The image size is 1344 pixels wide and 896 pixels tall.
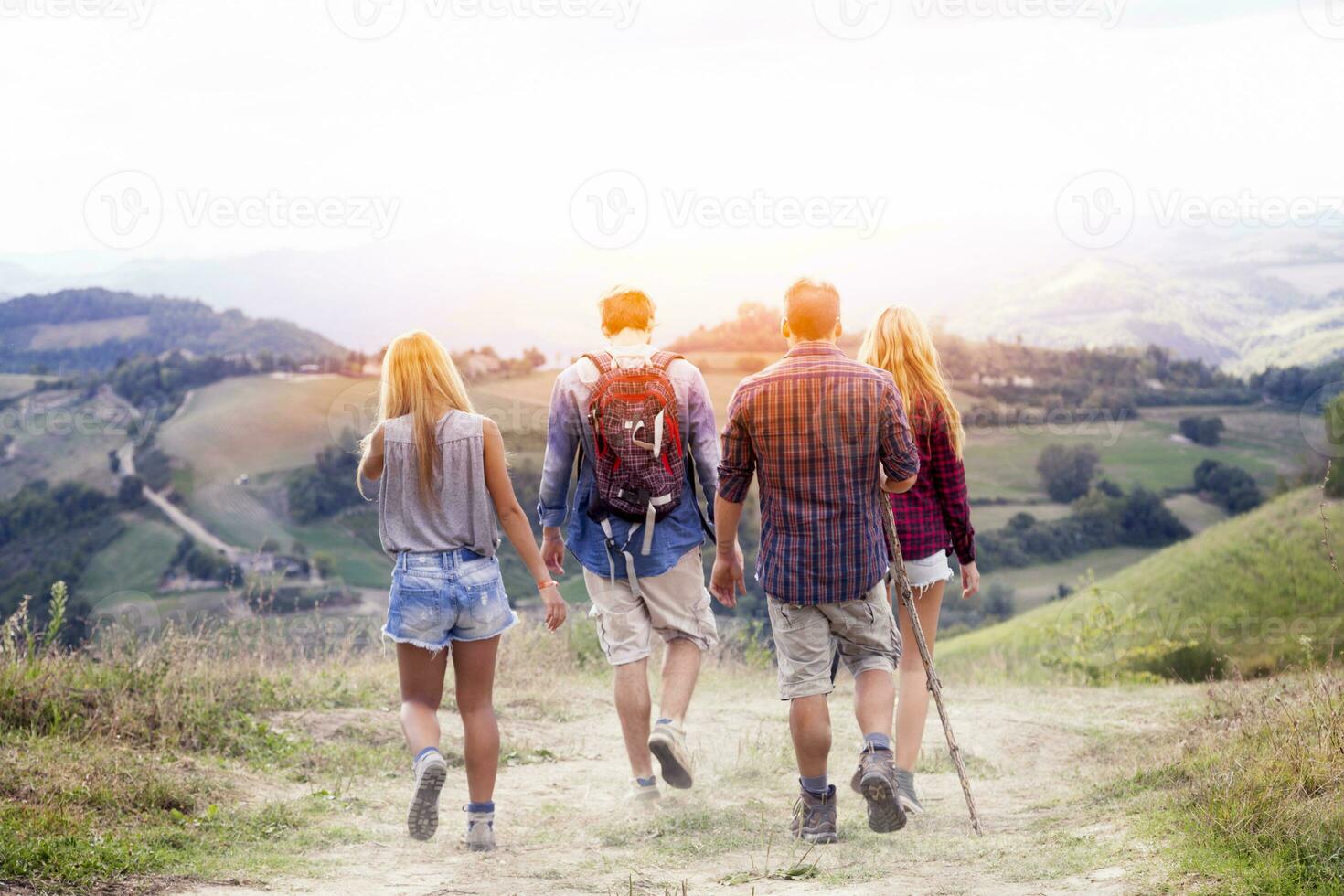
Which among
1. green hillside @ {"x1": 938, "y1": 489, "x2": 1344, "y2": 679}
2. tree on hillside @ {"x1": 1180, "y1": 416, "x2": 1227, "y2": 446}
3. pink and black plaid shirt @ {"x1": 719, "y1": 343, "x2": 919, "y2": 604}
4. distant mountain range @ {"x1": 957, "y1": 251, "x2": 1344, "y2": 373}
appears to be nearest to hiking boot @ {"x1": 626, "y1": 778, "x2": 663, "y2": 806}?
pink and black plaid shirt @ {"x1": 719, "y1": 343, "x2": 919, "y2": 604}

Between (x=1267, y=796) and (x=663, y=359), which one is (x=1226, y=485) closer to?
(x=1267, y=796)

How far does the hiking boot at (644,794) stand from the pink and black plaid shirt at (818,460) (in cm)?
126

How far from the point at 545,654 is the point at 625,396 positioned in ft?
20.1

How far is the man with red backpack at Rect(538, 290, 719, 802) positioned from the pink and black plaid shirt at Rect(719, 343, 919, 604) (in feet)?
1.95

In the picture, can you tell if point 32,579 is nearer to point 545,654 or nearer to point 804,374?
point 545,654

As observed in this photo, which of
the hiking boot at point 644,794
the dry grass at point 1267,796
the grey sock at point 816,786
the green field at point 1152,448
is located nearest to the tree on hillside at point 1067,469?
the green field at point 1152,448

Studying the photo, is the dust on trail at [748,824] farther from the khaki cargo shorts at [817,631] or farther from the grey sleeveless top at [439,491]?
the grey sleeveless top at [439,491]

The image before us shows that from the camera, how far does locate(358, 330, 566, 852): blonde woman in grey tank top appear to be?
4.91m

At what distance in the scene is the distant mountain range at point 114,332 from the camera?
81.8m

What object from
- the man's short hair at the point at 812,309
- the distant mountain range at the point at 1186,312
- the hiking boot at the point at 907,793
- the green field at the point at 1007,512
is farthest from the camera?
the distant mountain range at the point at 1186,312

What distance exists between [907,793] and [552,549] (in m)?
1.89

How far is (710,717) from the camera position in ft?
28.5

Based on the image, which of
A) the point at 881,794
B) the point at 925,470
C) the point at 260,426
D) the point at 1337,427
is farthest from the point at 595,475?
the point at 260,426

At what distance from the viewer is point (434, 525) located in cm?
493
